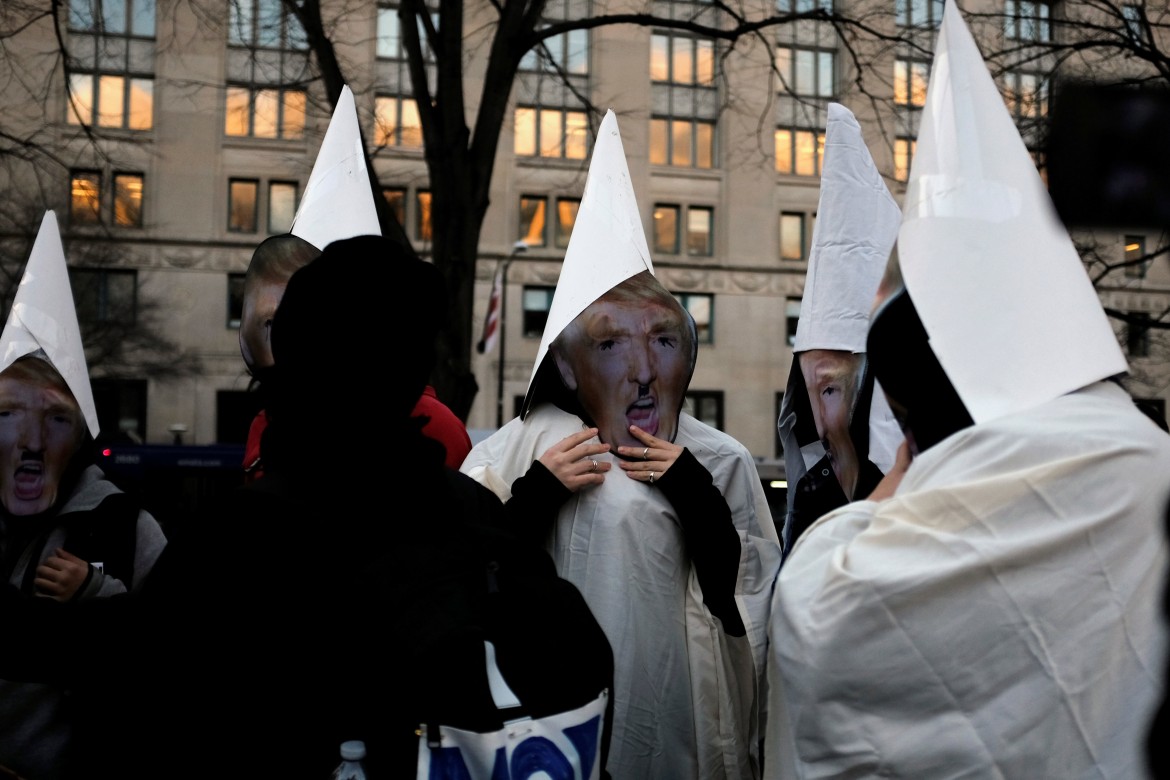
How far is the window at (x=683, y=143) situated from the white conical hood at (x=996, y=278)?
29629 mm

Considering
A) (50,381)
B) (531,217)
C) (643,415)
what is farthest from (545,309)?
(643,415)

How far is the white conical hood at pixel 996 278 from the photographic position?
1906 mm

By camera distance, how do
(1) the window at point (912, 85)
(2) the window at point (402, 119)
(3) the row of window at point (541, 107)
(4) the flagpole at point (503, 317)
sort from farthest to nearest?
1. (3) the row of window at point (541, 107)
2. (4) the flagpole at point (503, 317)
3. (2) the window at point (402, 119)
4. (1) the window at point (912, 85)

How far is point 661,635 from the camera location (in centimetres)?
308

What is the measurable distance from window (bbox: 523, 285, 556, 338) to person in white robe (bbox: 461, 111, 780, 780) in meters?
27.4

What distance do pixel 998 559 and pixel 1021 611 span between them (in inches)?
3.7

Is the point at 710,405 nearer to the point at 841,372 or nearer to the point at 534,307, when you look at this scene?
the point at 534,307

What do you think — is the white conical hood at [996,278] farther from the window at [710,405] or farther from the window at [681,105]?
the window at [710,405]

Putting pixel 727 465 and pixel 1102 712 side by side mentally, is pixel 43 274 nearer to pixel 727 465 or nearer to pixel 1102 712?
pixel 727 465

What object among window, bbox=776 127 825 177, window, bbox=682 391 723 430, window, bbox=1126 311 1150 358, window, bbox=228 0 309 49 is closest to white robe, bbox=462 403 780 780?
window, bbox=228 0 309 49

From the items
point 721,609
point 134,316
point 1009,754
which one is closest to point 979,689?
point 1009,754

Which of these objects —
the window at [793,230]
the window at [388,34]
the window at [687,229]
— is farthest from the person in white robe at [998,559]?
the window at [793,230]

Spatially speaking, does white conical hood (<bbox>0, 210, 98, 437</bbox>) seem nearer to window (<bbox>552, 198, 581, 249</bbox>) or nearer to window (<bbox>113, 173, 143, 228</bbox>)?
window (<bbox>113, 173, 143, 228</bbox>)

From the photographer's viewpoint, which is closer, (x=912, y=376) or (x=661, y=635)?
(x=912, y=376)
